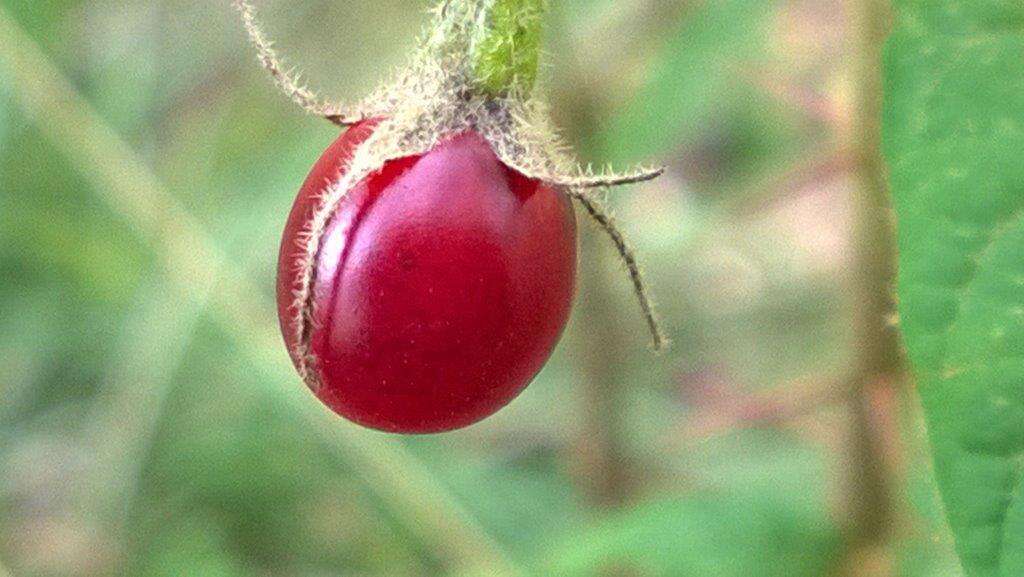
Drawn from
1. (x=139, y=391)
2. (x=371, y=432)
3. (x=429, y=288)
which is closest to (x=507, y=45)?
(x=429, y=288)

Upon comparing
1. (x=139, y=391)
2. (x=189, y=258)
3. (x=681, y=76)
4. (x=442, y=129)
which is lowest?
(x=139, y=391)

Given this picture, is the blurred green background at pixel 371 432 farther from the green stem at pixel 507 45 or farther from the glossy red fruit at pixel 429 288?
the glossy red fruit at pixel 429 288

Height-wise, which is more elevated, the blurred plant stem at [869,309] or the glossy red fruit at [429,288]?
the glossy red fruit at [429,288]

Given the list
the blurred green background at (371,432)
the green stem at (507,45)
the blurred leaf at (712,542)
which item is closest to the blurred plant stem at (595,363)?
the blurred green background at (371,432)

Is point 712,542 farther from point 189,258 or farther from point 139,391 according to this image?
point 139,391

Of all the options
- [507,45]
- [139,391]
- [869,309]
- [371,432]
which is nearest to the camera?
[507,45]

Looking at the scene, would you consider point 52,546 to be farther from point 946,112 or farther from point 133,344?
point 946,112
